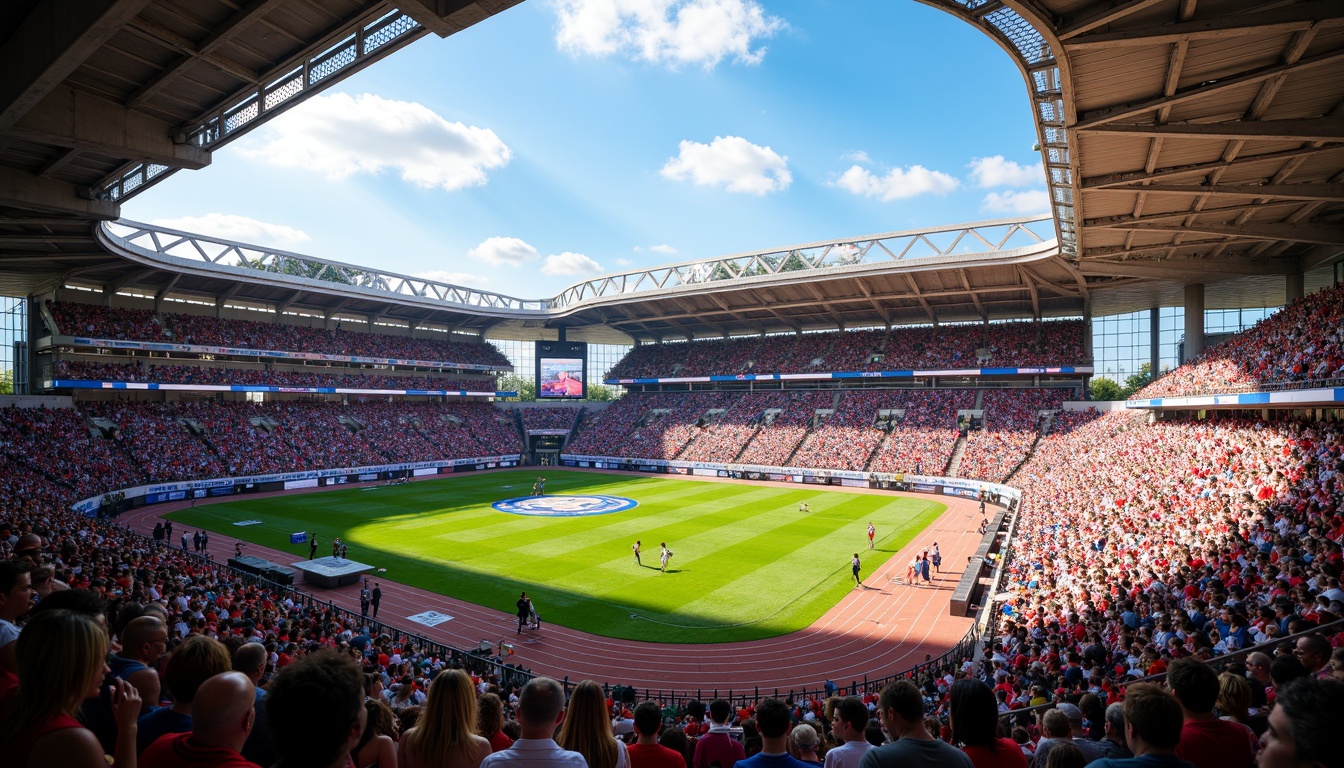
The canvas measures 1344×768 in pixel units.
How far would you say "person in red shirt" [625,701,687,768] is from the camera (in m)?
4.31

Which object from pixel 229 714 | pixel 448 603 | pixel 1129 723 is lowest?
pixel 448 603

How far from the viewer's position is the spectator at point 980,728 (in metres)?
3.99

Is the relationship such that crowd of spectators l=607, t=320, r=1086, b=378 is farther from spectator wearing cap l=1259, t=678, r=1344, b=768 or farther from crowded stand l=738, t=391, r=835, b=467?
spectator wearing cap l=1259, t=678, r=1344, b=768

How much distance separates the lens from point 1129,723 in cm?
365

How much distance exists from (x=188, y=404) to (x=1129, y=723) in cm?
5915

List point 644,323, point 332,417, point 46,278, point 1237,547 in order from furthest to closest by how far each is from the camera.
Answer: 1. point 644,323
2. point 332,417
3. point 46,278
4. point 1237,547

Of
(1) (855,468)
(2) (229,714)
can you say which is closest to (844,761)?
(2) (229,714)

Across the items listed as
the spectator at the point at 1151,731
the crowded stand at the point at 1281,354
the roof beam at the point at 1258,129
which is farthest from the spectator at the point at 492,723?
the crowded stand at the point at 1281,354

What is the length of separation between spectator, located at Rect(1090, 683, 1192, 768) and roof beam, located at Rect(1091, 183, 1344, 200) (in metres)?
21.7

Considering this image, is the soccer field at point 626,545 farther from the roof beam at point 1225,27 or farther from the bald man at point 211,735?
the bald man at point 211,735

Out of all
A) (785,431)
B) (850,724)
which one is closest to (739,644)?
(850,724)

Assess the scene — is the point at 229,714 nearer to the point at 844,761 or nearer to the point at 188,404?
the point at 844,761

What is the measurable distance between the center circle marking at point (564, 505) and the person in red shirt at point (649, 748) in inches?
1322

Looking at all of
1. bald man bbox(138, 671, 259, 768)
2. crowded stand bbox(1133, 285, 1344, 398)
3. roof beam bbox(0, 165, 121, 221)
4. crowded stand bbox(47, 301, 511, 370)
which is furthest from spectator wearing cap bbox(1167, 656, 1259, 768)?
crowded stand bbox(47, 301, 511, 370)
